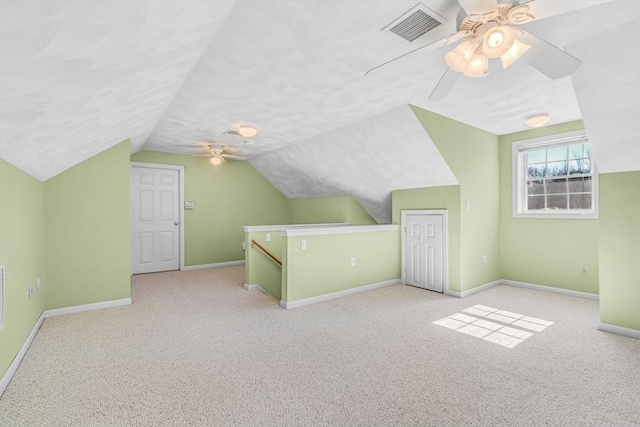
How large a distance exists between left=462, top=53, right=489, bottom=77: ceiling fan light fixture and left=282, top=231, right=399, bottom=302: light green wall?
8.94 feet

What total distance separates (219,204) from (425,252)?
459 centimetres

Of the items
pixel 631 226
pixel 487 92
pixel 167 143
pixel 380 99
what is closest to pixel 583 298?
pixel 631 226

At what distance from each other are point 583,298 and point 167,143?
697cm

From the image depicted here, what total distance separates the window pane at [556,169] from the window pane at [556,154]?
0.07 meters

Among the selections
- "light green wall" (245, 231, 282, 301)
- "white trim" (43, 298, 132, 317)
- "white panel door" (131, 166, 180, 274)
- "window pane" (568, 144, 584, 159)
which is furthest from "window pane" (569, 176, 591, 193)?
"white panel door" (131, 166, 180, 274)

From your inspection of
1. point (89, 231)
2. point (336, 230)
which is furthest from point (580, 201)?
point (89, 231)

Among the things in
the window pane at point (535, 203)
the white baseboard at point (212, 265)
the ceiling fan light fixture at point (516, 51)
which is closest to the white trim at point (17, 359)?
the white baseboard at point (212, 265)

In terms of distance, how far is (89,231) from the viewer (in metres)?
3.90

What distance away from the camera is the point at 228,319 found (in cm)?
356

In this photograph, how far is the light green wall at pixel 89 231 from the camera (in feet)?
12.1

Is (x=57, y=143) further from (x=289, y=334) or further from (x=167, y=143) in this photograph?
(x=167, y=143)

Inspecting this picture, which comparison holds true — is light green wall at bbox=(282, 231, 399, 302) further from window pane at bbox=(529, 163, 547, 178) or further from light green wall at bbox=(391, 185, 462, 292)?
window pane at bbox=(529, 163, 547, 178)

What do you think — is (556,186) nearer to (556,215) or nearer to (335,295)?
(556,215)

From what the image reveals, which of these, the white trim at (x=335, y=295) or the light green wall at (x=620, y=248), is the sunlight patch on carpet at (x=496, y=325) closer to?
the light green wall at (x=620, y=248)
